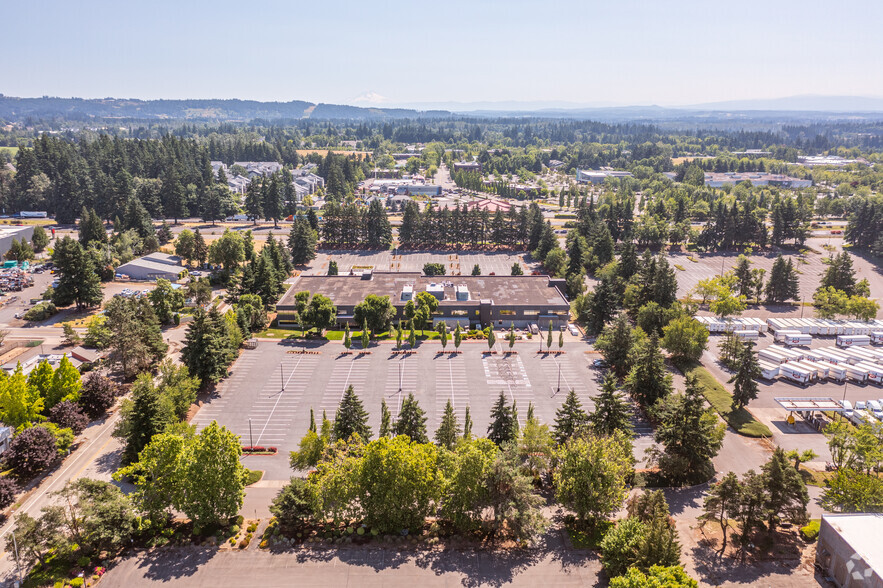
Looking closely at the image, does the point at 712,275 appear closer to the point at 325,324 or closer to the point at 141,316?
the point at 325,324

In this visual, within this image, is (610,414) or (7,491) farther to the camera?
(610,414)

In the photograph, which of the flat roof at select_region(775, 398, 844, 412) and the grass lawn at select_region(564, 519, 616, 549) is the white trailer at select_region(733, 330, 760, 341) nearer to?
the flat roof at select_region(775, 398, 844, 412)

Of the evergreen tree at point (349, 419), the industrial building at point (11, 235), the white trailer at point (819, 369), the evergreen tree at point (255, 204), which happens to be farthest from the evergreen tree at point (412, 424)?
the evergreen tree at point (255, 204)

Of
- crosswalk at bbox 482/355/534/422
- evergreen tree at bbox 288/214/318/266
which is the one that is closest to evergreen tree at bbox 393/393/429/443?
crosswalk at bbox 482/355/534/422

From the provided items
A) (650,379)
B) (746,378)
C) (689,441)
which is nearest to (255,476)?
(689,441)

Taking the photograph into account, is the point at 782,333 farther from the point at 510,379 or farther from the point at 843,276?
the point at 510,379

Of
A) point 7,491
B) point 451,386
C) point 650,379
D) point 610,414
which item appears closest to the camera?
point 7,491
